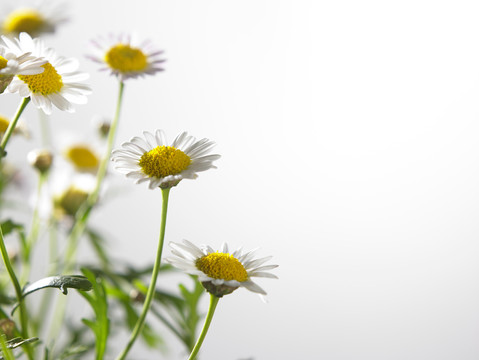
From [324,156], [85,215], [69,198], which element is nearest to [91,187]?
[69,198]

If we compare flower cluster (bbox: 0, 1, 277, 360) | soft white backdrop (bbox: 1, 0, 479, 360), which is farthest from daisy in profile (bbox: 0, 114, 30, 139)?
soft white backdrop (bbox: 1, 0, 479, 360)

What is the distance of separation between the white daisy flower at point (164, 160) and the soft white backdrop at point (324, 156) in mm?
837

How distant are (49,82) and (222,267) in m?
0.13

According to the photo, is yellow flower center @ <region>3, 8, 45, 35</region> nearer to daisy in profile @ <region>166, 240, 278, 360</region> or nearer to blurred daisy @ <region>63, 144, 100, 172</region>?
blurred daisy @ <region>63, 144, 100, 172</region>

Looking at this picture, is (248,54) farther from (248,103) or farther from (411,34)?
(411,34)

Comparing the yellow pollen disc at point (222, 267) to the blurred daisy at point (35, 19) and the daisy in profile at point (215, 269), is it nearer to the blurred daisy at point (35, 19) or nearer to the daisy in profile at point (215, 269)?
the daisy in profile at point (215, 269)

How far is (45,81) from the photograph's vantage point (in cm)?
30

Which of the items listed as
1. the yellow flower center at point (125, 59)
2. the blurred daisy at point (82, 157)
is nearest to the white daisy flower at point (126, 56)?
the yellow flower center at point (125, 59)

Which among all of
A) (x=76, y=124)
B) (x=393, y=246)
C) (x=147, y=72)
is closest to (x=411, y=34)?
(x=393, y=246)

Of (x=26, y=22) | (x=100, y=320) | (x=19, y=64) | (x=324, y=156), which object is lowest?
(x=100, y=320)

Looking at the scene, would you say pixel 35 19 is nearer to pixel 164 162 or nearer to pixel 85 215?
pixel 85 215

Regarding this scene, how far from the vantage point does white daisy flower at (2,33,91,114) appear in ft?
0.94

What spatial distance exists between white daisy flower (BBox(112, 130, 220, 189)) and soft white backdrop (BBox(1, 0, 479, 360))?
32.9 inches

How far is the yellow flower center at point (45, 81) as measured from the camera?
0.95ft
